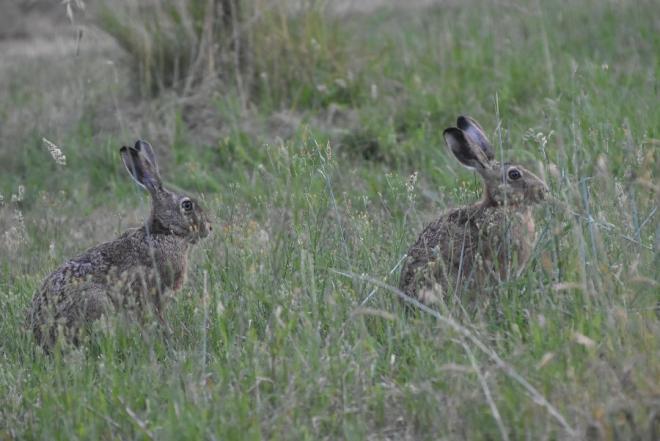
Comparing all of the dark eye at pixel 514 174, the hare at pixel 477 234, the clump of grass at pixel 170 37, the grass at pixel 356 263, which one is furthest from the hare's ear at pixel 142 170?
the clump of grass at pixel 170 37

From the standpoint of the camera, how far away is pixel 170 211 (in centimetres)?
634

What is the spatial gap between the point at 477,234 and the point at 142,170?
1.96 m

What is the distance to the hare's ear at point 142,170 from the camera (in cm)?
612

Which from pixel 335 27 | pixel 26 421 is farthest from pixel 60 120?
pixel 26 421

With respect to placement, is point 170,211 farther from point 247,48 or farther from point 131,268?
point 247,48

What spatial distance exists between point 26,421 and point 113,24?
5.69 metres

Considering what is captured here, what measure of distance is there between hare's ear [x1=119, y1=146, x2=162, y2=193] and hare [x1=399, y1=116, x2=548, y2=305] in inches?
65.0

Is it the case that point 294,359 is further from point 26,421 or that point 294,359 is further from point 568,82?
point 568,82

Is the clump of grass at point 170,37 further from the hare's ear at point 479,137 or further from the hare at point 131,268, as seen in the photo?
the hare's ear at point 479,137

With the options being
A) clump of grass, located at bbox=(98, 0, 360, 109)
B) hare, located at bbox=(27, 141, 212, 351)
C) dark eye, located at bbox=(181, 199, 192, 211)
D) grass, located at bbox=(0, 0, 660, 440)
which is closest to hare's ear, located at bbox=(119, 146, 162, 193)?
hare, located at bbox=(27, 141, 212, 351)

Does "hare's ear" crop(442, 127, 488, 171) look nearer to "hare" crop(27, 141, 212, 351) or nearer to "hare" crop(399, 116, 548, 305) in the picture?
"hare" crop(399, 116, 548, 305)

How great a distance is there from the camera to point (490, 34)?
9797 mm

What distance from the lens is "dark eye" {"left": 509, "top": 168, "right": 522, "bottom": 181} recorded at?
19.2ft

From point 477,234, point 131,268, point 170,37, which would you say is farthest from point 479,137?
point 170,37
